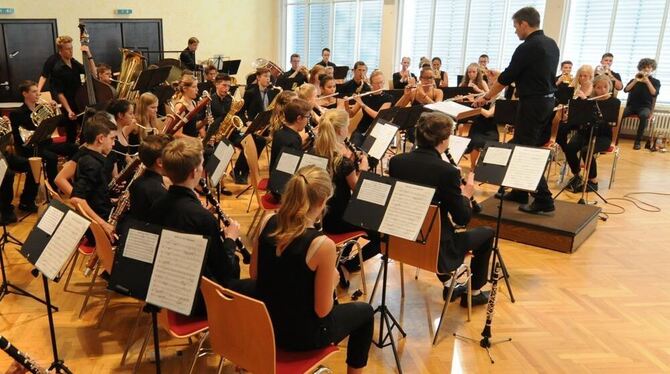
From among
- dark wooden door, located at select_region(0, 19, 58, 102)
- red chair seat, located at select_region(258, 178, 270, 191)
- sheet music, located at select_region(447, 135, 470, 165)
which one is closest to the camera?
sheet music, located at select_region(447, 135, 470, 165)

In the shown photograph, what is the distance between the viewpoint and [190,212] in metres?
2.54

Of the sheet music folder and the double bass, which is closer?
the sheet music folder

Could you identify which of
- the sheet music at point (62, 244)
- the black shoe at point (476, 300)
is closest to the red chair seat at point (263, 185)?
the black shoe at point (476, 300)

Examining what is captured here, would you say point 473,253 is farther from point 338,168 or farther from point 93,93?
point 93,93

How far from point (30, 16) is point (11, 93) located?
5.68ft

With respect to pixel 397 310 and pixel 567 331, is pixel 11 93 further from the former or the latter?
pixel 567 331

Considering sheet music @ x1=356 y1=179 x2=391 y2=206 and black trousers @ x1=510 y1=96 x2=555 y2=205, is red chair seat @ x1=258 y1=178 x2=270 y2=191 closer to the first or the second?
sheet music @ x1=356 y1=179 x2=391 y2=206

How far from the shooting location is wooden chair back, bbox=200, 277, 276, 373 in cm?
207

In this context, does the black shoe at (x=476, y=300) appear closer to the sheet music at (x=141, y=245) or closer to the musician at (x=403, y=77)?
the sheet music at (x=141, y=245)

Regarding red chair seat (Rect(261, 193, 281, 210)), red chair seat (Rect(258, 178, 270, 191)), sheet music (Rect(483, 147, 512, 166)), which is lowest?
red chair seat (Rect(261, 193, 281, 210))

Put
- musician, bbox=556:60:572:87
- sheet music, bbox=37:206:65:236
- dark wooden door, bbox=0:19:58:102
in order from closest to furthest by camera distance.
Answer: sheet music, bbox=37:206:65:236 < musician, bbox=556:60:572:87 < dark wooden door, bbox=0:19:58:102

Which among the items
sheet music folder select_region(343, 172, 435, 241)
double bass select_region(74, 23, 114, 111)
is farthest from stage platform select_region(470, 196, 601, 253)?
double bass select_region(74, 23, 114, 111)

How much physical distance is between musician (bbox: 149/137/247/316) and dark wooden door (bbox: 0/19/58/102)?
1086 cm

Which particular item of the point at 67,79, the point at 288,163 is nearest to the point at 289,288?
the point at 288,163
